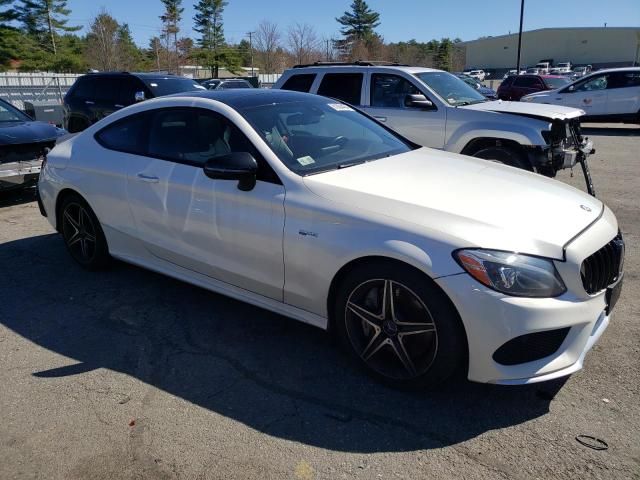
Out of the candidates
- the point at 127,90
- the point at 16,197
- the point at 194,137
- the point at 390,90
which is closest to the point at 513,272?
the point at 194,137

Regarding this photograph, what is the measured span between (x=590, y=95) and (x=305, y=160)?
15.4 metres

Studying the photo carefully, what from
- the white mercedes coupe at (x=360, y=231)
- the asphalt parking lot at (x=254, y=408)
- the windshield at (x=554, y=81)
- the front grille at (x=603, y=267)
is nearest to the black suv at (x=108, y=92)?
the white mercedes coupe at (x=360, y=231)

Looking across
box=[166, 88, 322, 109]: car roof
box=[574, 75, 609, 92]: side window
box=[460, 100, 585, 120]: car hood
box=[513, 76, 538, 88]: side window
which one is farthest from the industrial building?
box=[166, 88, 322, 109]: car roof


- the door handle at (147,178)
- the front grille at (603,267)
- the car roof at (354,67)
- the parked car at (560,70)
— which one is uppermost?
the parked car at (560,70)

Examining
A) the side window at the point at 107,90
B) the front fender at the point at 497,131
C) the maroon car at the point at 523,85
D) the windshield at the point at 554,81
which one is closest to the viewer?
the front fender at the point at 497,131

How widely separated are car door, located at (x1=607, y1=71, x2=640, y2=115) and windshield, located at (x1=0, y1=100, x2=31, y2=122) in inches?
602

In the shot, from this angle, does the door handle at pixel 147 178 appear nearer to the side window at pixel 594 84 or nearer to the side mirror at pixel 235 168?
the side mirror at pixel 235 168

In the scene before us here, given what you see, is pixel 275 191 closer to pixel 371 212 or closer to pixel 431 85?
pixel 371 212

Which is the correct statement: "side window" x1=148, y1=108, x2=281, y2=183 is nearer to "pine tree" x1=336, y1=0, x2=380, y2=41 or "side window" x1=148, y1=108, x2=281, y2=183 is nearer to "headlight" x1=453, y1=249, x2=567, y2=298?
"headlight" x1=453, y1=249, x2=567, y2=298

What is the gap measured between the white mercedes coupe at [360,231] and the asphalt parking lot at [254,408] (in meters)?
0.28

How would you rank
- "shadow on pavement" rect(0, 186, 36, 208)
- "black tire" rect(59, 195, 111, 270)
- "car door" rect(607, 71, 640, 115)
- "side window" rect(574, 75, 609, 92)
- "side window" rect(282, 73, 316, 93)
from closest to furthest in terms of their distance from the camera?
"black tire" rect(59, 195, 111, 270)
"shadow on pavement" rect(0, 186, 36, 208)
"side window" rect(282, 73, 316, 93)
"car door" rect(607, 71, 640, 115)
"side window" rect(574, 75, 609, 92)

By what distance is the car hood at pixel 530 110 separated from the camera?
23.1 feet

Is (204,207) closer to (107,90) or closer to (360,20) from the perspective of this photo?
(107,90)

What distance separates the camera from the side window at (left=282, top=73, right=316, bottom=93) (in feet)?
28.5
